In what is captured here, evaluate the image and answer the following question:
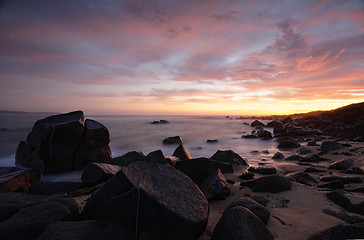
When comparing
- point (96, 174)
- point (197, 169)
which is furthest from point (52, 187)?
point (197, 169)

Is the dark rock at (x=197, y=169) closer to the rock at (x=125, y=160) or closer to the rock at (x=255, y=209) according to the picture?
the rock at (x=255, y=209)

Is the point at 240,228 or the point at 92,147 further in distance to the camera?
the point at 92,147

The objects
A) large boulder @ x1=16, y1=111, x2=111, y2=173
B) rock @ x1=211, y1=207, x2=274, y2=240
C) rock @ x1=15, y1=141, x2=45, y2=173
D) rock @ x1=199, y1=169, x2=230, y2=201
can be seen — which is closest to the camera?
rock @ x1=211, y1=207, x2=274, y2=240

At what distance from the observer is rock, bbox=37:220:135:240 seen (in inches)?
130

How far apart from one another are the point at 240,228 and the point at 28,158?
15.6 metres

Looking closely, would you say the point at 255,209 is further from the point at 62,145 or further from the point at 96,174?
the point at 62,145

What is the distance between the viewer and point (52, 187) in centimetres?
790

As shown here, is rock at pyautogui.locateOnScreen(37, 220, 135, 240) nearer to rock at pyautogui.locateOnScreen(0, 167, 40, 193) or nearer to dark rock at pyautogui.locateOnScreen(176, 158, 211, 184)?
dark rock at pyautogui.locateOnScreen(176, 158, 211, 184)

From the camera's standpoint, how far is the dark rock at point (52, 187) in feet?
25.5

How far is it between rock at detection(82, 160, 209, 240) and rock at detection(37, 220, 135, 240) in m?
0.12

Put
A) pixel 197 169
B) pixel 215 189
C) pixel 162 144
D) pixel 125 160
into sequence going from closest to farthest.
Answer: pixel 215 189 < pixel 197 169 < pixel 125 160 < pixel 162 144

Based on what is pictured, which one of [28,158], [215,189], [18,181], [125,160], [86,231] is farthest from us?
[28,158]

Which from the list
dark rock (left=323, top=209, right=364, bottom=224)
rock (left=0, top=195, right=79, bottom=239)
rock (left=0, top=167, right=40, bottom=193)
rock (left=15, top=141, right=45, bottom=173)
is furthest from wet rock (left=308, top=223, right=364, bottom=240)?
rock (left=15, top=141, right=45, bottom=173)

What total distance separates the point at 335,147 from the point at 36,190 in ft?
77.4
